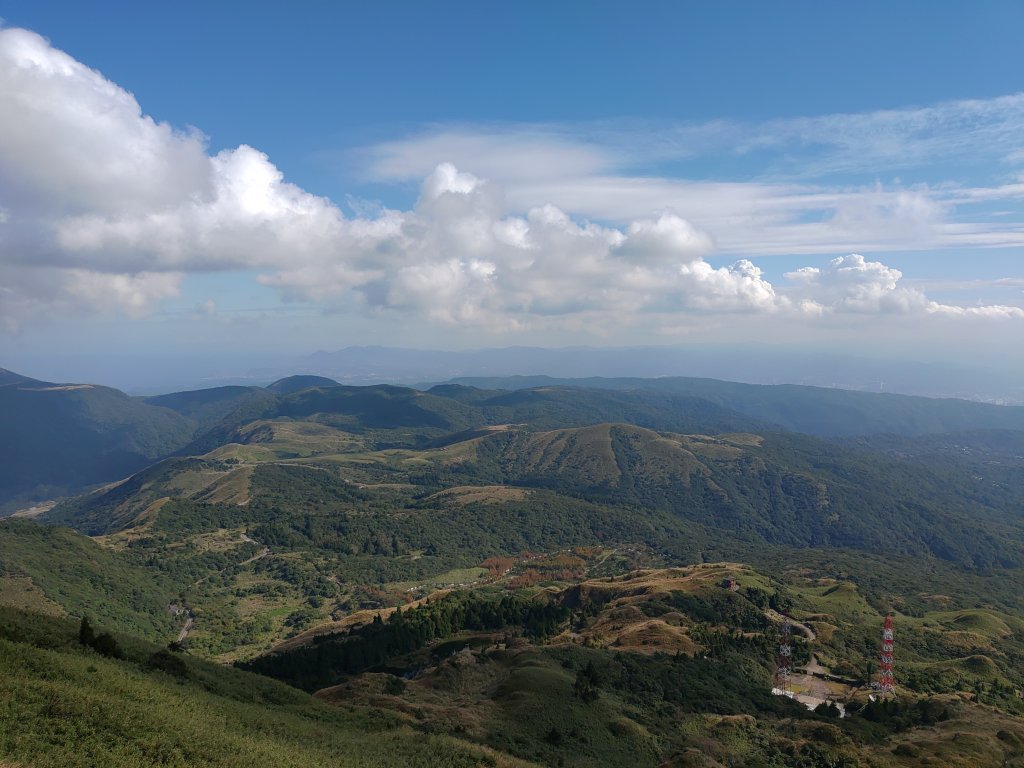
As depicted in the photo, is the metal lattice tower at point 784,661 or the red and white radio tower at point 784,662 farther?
the metal lattice tower at point 784,661

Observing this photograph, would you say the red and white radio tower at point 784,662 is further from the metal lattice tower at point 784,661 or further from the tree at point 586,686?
the tree at point 586,686

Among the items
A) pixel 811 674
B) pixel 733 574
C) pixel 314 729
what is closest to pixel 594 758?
pixel 314 729

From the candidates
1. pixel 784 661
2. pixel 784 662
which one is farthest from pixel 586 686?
pixel 784 661

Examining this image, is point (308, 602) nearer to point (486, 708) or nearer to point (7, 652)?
point (486, 708)

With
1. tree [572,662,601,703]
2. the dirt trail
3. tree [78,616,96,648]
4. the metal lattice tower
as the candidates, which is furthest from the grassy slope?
the metal lattice tower

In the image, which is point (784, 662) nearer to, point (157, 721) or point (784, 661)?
point (784, 661)

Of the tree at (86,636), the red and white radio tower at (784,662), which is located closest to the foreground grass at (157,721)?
the tree at (86,636)

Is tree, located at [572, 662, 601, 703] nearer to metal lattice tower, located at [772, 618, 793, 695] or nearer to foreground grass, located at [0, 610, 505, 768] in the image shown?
foreground grass, located at [0, 610, 505, 768]

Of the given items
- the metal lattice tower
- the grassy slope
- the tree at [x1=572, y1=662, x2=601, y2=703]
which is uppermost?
the tree at [x1=572, y1=662, x2=601, y2=703]
